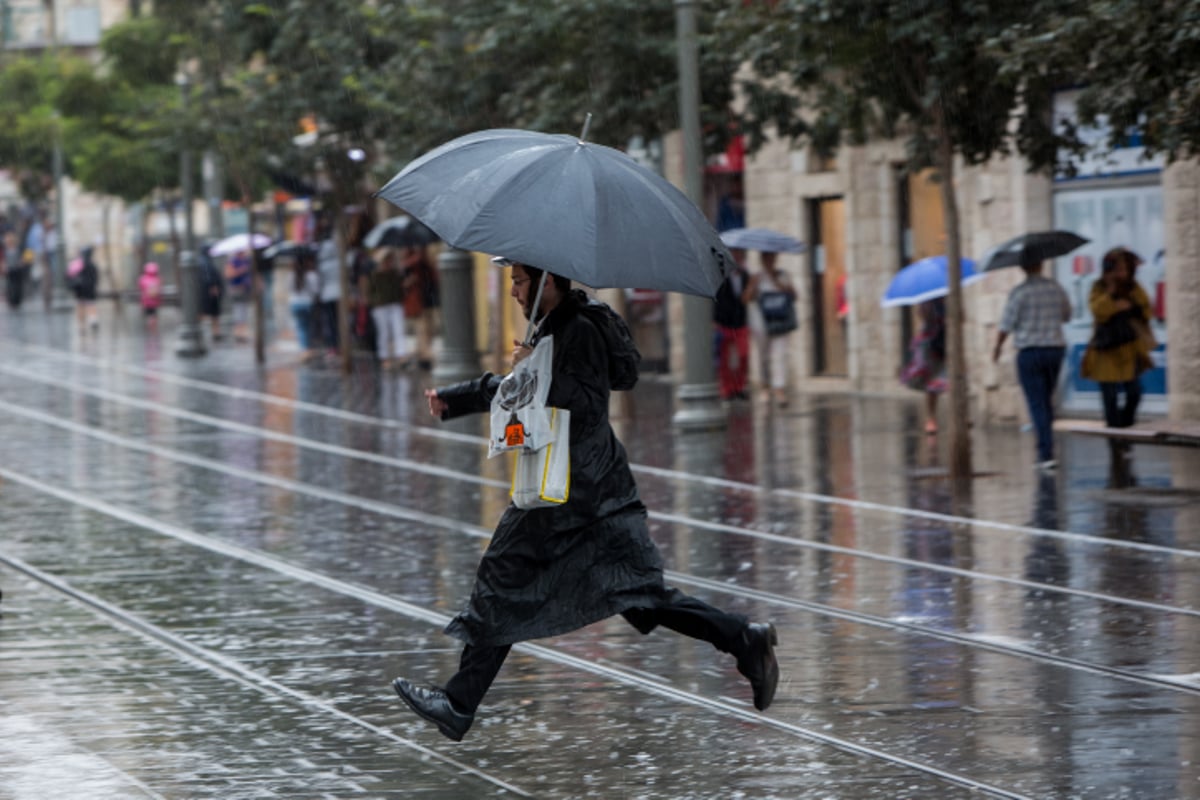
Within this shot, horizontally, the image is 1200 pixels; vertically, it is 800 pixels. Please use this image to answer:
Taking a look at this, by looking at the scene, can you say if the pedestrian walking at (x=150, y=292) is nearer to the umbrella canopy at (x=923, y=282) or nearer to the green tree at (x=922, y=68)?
the umbrella canopy at (x=923, y=282)

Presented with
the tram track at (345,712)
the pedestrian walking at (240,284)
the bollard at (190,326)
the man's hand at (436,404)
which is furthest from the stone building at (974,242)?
the pedestrian walking at (240,284)

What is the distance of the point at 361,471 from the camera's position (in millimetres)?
18516

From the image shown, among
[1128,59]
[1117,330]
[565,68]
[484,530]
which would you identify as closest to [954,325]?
[1117,330]

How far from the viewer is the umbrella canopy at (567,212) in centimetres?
696

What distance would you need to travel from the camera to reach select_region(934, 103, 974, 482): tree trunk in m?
16.7

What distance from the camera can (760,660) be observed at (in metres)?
7.53

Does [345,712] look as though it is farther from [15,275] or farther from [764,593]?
[15,275]

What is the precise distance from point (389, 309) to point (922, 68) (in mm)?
16744

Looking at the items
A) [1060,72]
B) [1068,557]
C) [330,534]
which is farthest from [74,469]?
[1068,557]

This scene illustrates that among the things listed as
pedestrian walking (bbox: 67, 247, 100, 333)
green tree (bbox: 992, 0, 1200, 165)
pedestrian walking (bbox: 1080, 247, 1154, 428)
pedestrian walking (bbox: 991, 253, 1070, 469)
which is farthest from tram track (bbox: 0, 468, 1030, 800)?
pedestrian walking (bbox: 67, 247, 100, 333)

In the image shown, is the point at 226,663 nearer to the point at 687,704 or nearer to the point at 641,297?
the point at 687,704

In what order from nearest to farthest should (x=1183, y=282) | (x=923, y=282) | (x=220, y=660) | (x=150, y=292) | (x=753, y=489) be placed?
(x=220, y=660) → (x=753, y=489) → (x=923, y=282) → (x=1183, y=282) → (x=150, y=292)

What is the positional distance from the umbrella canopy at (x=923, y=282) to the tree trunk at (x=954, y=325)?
2.71m

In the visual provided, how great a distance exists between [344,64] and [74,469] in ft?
42.2
